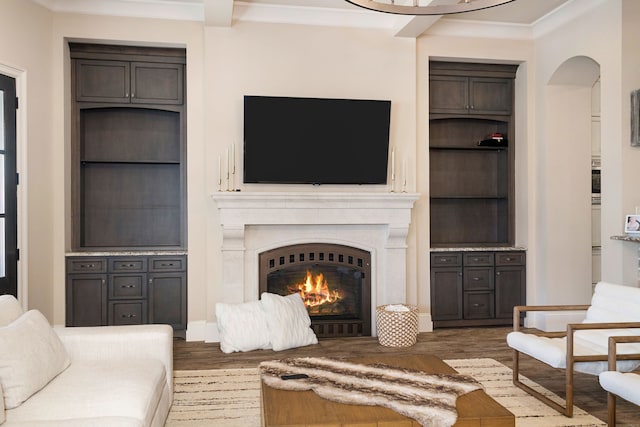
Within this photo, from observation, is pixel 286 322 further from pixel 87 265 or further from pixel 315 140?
pixel 87 265

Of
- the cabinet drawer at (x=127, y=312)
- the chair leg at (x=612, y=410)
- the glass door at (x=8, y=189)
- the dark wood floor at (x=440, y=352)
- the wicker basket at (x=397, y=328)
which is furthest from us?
the cabinet drawer at (x=127, y=312)

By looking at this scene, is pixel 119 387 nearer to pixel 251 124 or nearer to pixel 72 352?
pixel 72 352

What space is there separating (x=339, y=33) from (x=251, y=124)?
127 cm


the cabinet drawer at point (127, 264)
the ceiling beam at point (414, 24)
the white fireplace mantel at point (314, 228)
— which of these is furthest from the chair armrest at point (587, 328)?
the cabinet drawer at point (127, 264)

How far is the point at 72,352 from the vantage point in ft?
9.45

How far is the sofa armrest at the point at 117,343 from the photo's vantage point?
289 centimetres

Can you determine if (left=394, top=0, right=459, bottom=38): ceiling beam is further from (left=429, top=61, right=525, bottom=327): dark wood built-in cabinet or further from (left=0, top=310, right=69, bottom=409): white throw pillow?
(left=0, top=310, right=69, bottom=409): white throw pillow

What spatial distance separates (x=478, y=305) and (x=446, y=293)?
39 cm

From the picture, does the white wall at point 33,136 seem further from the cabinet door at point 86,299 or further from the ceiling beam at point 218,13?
the ceiling beam at point 218,13

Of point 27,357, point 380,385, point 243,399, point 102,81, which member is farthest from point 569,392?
point 102,81

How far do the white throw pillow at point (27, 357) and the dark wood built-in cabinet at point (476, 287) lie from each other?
3.75 m

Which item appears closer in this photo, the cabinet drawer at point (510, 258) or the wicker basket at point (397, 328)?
the wicker basket at point (397, 328)

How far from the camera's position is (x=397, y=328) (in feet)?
15.4

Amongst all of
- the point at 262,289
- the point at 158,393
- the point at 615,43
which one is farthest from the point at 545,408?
the point at 615,43
